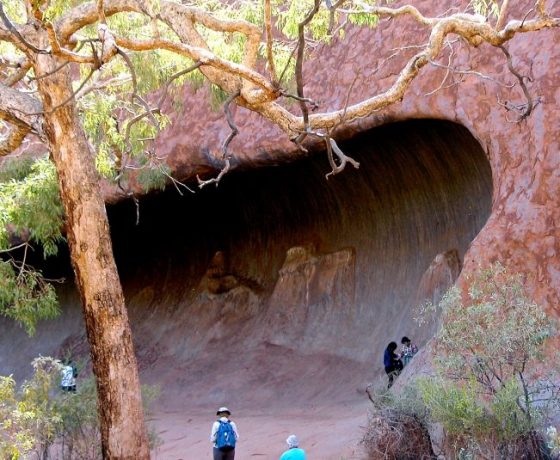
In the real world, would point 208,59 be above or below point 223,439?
above

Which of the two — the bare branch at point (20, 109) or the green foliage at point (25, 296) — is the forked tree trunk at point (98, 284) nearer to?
the bare branch at point (20, 109)

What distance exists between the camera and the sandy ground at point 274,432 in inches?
467

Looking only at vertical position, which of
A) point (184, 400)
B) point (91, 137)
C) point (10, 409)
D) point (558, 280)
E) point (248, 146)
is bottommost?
point (10, 409)

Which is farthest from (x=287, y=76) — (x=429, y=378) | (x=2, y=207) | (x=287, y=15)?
(x=429, y=378)

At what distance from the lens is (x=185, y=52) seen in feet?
27.7

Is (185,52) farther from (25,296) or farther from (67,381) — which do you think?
(67,381)

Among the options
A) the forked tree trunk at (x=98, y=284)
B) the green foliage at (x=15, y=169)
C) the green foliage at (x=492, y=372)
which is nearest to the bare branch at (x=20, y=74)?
the forked tree trunk at (x=98, y=284)

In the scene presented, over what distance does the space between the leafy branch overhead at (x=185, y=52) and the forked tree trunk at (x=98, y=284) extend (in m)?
0.31

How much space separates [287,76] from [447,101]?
7.89 feet

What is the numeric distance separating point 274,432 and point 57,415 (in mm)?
5093

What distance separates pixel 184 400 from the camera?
706 inches

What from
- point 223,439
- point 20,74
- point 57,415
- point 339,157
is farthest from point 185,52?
point 223,439

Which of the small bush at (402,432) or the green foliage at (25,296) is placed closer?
the small bush at (402,432)

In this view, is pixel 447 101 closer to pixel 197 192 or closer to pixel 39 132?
pixel 39 132
